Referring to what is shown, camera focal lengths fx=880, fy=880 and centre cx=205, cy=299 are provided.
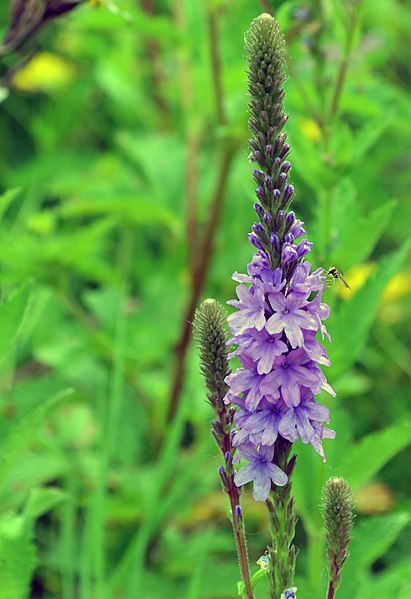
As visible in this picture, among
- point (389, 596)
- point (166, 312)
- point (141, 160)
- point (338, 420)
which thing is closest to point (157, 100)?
point (141, 160)

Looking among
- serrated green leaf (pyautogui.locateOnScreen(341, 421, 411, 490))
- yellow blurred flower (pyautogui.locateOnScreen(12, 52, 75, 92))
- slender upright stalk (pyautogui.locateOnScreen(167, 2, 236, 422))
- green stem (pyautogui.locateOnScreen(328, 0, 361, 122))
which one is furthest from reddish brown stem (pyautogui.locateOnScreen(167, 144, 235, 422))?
yellow blurred flower (pyautogui.locateOnScreen(12, 52, 75, 92))

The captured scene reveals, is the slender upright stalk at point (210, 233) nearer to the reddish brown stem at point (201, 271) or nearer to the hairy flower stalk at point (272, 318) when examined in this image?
the reddish brown stem at point (201, 271)

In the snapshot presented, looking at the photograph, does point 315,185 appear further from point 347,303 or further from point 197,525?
point 197,525

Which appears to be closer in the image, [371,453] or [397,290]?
[371,453]

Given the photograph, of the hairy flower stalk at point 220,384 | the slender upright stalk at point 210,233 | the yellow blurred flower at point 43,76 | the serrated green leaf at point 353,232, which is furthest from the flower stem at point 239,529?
the yellow blurred flower at point 43,76

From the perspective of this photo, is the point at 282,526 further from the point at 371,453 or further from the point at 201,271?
the point at 201,271

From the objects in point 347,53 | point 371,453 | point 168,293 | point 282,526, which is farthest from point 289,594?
point 168,293

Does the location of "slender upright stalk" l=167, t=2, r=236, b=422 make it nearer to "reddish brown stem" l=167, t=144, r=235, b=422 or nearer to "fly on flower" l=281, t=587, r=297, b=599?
"reddish brown stem" l=167, t=144, r=235, b=422
